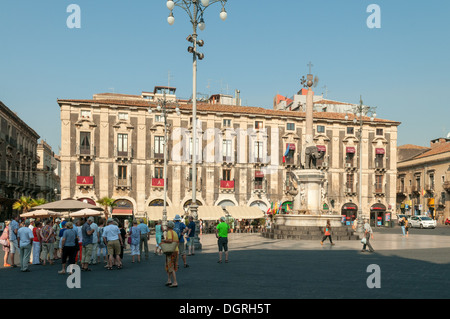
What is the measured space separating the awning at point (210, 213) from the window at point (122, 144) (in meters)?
12.9

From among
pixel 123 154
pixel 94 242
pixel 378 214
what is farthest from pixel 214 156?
pixel 94 242

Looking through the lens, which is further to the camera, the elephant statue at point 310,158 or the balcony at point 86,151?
the balcony at point 86,151

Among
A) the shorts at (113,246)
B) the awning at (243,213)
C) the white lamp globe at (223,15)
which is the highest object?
the white lamp globe at (223,15)

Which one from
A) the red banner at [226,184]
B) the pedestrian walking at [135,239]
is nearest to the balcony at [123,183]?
the red banner at [226,184]

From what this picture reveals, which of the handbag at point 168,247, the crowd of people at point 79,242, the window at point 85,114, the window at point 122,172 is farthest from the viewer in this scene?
the window at point 122,172

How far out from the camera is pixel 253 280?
12273 mm

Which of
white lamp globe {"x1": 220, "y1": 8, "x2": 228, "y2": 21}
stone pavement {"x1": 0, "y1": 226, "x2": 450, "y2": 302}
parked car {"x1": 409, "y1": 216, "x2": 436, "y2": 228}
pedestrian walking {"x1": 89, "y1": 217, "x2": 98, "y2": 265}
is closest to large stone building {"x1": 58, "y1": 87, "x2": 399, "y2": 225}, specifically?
parked car {"x1": 409, "y1": 216, "x2": 436, "y2": 228}

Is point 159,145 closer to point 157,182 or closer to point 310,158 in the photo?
point 157,182

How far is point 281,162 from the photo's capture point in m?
52.9

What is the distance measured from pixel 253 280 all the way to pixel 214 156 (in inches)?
1538

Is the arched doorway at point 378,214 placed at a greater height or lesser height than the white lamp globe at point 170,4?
lesser

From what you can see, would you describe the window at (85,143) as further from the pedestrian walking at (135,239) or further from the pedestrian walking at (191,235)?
the pedestrian walking at (135,239)

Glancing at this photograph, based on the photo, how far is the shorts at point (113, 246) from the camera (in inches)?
598
